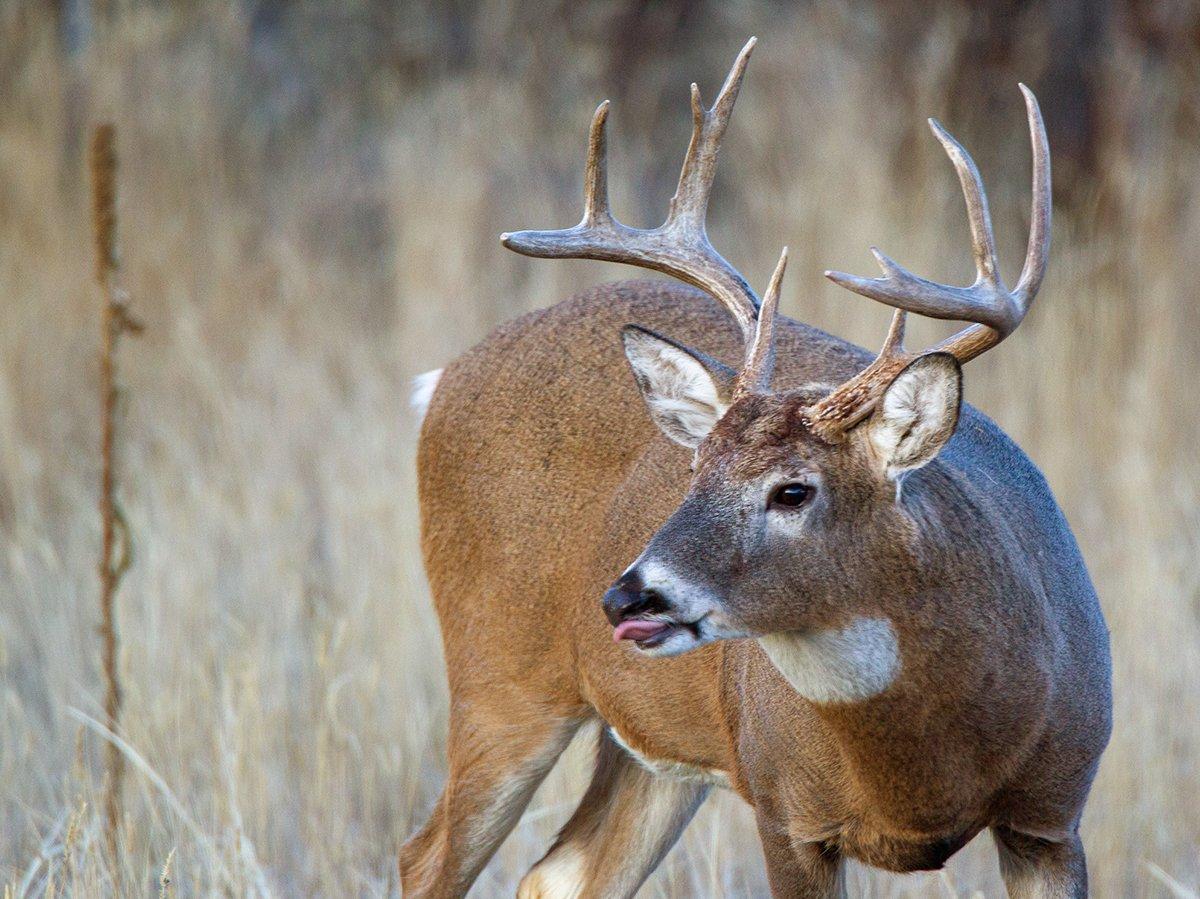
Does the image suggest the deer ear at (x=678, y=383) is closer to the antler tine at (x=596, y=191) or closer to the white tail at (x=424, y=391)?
the antler tine at (x=596, y=191)

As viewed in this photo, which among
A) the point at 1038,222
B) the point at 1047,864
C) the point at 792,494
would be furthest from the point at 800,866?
the point at 1038,222

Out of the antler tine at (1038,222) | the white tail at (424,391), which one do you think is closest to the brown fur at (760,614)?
the white tail at (424,391)

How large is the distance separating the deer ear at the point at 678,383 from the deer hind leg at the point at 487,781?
98 cm

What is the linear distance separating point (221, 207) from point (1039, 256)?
253 inches

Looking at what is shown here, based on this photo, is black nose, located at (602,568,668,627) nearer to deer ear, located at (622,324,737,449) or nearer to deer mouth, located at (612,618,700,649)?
deer mouth, located at (612,618,700,649)

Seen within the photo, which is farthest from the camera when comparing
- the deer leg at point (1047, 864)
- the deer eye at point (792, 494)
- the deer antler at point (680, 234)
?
the deer antler at point (680, 234)

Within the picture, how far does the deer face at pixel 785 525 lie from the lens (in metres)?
2.39

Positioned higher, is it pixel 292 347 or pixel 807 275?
pixel 807 275

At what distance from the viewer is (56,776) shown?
14.6ft

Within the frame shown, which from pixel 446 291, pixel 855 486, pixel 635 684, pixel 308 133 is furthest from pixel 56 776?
pixel 308 133

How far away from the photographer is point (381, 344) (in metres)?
8.04

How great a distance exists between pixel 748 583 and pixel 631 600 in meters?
0.20

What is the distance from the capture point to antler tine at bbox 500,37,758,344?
10.1 feet

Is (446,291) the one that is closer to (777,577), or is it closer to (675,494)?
(675,494)
